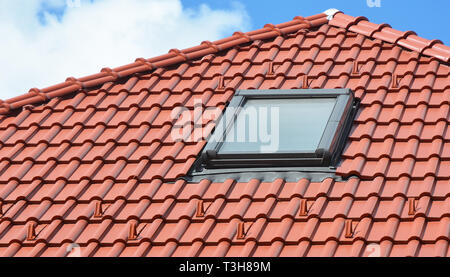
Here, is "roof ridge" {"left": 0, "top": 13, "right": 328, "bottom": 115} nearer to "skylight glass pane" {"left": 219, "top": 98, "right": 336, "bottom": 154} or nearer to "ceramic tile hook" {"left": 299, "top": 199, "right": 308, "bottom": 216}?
"skylight glass pane" {"left": 219, "top": 98, "right": 336, "bottom": 154}

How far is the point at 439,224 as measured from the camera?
7008 mm

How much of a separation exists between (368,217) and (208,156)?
1.58 metres

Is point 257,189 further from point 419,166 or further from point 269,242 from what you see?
point 419,166

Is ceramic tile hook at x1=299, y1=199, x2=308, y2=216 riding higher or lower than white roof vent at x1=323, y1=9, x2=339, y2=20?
lower

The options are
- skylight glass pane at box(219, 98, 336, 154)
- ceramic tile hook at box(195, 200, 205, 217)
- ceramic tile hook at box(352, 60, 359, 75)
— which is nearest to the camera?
ceramic tile hook at box(195, 200, 205, 217)

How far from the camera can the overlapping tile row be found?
6.98 metres

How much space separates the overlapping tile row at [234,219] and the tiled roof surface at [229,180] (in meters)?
0.01

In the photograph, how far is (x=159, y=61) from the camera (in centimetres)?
1022

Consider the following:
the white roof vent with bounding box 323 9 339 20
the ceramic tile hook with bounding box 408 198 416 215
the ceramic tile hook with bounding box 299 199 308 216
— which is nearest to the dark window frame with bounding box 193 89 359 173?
the ceramic tile hook with bounding box 299 199 308 216

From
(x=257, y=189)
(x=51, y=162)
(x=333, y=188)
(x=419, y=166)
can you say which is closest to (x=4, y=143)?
(x=51, y=162)

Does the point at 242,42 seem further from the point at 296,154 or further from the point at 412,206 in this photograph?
the point at 412,206

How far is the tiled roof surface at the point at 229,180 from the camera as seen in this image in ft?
23.5

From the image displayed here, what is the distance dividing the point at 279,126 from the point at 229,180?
0.92 metres

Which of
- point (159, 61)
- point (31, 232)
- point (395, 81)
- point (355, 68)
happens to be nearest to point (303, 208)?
point (31, 232)
